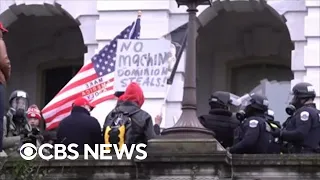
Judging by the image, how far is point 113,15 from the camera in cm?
2261

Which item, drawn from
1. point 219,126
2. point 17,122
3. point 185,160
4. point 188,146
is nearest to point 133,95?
point 219,126

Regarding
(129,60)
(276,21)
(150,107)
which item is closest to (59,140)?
(129,60)

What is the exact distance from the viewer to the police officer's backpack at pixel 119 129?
1540 centimetres

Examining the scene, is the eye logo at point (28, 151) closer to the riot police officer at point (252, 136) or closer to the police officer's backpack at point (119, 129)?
the police officer's backpack at point (119, 129)

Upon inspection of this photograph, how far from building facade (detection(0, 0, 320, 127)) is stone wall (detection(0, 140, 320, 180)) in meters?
6.79

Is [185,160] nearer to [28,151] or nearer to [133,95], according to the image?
[133,95]

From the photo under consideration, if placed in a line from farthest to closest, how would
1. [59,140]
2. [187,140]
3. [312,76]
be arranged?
[312,76]
[59,140]
[187,140]

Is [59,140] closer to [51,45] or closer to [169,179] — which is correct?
[169,179]

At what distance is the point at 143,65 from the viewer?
798 inches

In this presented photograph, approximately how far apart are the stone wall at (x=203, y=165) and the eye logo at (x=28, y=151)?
0.16 metres

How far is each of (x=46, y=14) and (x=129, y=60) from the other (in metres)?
4.37

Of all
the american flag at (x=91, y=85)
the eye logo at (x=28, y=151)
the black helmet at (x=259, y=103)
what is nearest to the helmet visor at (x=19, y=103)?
the eye logo at (x=28, y=151)

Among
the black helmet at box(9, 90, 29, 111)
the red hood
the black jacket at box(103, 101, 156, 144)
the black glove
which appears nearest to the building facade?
the black helmet at box(9, 90, 29, 111)

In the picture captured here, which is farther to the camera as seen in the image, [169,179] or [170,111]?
[170,111]
